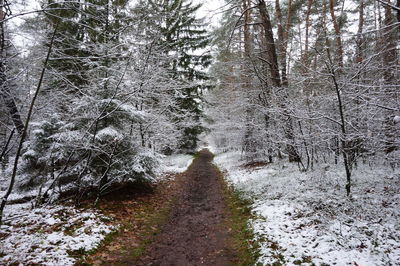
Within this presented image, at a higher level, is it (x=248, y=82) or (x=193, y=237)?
(x=248, y=82)

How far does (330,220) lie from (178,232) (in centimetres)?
367

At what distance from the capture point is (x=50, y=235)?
14.1 feet

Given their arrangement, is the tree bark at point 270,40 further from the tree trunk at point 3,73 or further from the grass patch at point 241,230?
the tree trunk at point 3,73

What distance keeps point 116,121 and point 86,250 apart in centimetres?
415

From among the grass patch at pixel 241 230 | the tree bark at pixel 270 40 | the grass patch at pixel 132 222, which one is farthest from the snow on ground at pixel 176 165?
the tree bark at pixel 270 40

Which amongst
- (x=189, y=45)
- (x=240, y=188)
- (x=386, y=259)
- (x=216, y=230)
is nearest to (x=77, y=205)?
(x=216, y=230)

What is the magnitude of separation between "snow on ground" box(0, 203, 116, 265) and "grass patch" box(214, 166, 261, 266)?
3078mm

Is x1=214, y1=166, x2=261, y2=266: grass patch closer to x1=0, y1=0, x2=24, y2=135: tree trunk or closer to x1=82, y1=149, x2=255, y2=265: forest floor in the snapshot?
x1=82, y1=149, x2=255, y2=265: forest floor

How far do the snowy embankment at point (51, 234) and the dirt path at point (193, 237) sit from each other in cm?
130

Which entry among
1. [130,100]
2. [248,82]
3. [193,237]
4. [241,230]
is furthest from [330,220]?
[248,82]

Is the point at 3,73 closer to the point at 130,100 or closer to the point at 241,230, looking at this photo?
the point at 130,100

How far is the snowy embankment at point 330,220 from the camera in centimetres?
361

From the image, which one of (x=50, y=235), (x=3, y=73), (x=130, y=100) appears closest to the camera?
(x=3, y=73)

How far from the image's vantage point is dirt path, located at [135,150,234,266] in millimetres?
4234
